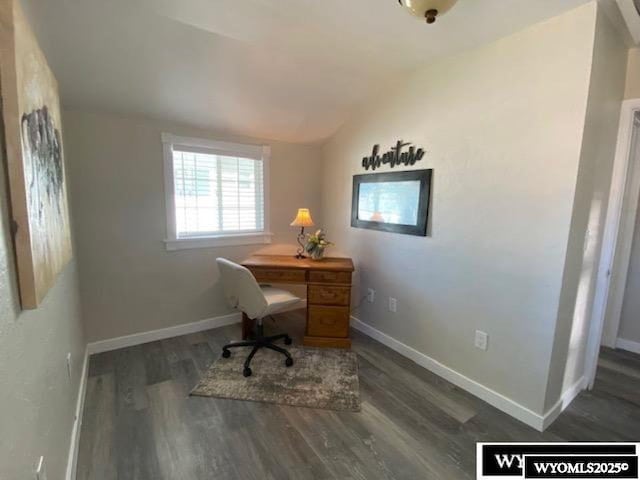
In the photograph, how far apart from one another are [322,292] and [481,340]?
52.3 inches

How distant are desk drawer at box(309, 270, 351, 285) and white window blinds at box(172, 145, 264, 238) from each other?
3.20ft

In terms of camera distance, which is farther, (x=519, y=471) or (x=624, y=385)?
(x=624, y=385)

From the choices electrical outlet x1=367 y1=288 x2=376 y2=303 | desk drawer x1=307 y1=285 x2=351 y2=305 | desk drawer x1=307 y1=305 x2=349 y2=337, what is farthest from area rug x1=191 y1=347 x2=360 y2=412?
electrical outlet x1=367 y1=288 x2=376 y2=303

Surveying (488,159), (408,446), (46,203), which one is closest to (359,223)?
(488,159)

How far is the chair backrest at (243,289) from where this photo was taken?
86.9 inches

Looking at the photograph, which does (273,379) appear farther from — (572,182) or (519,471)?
(572,182)

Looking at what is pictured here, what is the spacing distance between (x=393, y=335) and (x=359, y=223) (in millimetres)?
1131

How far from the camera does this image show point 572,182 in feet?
5.21

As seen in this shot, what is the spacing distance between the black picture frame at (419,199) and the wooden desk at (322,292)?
48 cm

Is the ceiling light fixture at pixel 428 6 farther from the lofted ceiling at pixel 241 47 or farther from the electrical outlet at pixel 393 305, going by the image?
the electrical outlet at pixel 393 305

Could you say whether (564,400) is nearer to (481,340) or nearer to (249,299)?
(481,340)

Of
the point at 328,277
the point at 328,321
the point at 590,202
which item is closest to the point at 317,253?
the point at 328,277

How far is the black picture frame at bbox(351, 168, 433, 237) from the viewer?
2.32m

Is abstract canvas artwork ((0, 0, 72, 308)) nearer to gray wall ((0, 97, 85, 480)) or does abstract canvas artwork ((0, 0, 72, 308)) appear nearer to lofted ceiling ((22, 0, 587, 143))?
gray wall ((0, 97, 85, 480))
